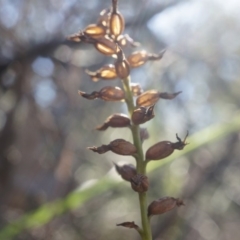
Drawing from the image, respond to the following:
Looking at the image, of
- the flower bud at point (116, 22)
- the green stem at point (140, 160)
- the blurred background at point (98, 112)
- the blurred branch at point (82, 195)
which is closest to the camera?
the green stem at point (140, 160)

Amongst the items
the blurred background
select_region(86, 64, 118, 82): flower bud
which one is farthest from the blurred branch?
select_region(86, 64, 118, 82): flower bud

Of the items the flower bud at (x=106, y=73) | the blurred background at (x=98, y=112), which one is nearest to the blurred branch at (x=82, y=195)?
the blurred background at (x=98, y=112)

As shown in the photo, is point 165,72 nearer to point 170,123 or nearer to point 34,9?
point 170,123

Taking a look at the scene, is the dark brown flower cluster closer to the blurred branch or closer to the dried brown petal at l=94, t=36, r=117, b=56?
the dried brown petal at l=94, t=36, r=117, b=56

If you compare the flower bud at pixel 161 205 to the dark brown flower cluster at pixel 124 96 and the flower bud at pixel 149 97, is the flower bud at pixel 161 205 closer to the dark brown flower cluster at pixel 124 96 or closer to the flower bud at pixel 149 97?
the dark brown flower cluster at pixel 124 96

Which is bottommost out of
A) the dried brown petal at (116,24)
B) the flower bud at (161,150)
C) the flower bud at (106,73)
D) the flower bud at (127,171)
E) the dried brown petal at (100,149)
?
the flower bud at (127,171)

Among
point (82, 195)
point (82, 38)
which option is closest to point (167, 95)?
point (82, 38)

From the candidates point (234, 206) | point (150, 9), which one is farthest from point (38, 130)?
point (234, 206)

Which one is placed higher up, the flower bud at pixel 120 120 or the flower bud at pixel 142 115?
the flower bud at pixel 120 120
